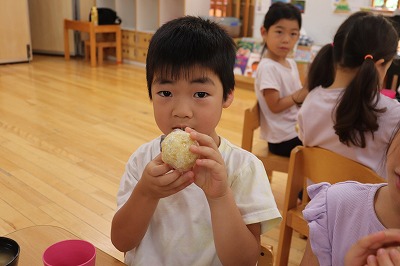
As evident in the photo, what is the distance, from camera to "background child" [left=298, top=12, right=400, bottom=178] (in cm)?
159

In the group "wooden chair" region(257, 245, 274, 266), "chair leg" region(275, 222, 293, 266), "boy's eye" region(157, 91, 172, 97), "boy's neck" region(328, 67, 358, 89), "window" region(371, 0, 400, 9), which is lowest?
"chair leg" region(275, 222, 293, 266)

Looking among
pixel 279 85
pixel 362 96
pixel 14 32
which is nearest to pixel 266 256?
pixel 362 96

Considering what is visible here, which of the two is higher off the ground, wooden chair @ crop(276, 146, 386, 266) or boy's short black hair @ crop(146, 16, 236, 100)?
boy's short black hair @ crop(146, 16, 236, 100)

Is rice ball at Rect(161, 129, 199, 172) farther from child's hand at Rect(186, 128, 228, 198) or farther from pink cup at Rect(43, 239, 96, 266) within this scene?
pink cup at Rect(43, 239, 96, 266)

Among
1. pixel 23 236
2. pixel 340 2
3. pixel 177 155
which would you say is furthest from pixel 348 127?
pixel 340 2

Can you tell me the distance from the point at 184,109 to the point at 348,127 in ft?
3.15

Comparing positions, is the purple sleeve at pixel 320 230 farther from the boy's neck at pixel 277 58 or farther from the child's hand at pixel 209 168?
the boy's neck at pixel 277 58

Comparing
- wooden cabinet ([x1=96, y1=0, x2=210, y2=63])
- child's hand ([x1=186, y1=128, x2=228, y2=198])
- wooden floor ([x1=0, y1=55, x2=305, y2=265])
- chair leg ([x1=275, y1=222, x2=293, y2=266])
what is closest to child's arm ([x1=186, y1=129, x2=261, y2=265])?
child's hand ([x1=186, y1=128, x2=228, y2=198])

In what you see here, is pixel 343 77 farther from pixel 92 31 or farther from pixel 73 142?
pixel 92 31

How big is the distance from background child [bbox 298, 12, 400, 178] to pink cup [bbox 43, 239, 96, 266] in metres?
1.21

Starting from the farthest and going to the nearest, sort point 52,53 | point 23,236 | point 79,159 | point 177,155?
point 52,53 → point 79,159 → point 23,236 → point 177,155

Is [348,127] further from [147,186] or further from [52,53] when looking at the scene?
[52,53]

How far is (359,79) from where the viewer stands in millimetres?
1583

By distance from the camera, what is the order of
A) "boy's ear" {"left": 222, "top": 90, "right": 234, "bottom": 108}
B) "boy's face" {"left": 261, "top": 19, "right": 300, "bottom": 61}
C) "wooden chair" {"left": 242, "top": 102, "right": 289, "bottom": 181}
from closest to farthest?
"boy's ear" {"left": 222, "top": 90, "right": 234, "bottom": 108} → "wooden chair" {"left": 242, "top": 102, "right": 289, "bottom": 181} → "boy's face" {"left": 261, "top": 19, "right": 300, "bottom": 61}
